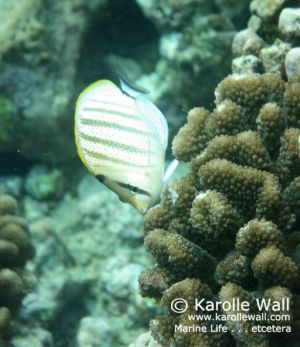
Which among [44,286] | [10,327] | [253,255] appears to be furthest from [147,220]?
[44,286]

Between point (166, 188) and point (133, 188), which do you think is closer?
point (133, 188)

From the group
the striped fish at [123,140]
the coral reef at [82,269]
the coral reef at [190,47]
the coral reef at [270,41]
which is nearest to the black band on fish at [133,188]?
the striped fish at [123,140]

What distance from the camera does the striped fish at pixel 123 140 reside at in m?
1.78

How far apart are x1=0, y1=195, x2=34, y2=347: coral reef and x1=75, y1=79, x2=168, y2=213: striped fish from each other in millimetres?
2189

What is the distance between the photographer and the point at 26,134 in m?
5.03

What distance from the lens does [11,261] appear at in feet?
12.8

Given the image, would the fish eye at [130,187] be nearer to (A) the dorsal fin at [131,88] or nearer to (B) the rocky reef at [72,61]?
(A) the dorsal fin at [131,88]

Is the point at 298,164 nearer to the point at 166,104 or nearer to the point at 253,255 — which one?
the point at 253,255

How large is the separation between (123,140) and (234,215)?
87cm

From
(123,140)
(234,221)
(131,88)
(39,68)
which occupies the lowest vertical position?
(234,221)

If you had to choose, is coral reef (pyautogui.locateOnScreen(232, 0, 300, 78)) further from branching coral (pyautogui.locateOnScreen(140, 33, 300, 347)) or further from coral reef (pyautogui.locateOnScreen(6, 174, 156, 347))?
coral reef (pyautogui.locateOnScreen(6, 174, 156, 347))

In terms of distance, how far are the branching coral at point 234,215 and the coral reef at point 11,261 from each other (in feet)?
4.74

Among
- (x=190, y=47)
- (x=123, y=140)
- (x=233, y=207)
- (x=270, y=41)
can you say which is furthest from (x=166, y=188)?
(x=190, y=47)

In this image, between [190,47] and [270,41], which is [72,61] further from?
[270,41]
